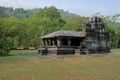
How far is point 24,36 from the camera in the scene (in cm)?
7562

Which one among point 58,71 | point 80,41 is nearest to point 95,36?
point 80,41

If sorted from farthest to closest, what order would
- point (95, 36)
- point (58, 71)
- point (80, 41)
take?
point (95, 36), point (80, 41), point (58, 71)

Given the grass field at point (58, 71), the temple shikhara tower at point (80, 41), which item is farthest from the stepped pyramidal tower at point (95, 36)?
the grass field at point (58, 71)

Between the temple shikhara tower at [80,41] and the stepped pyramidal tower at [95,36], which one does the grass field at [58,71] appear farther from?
the stepped pyramidal tower at [95,36]

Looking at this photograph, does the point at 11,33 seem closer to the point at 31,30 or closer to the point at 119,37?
the point at 31,30

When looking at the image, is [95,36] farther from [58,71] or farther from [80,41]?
[58,71]

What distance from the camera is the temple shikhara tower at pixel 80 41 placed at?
42.9 m

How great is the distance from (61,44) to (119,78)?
31.9m

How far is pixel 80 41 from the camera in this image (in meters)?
46.7

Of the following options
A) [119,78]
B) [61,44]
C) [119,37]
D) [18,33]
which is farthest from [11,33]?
[119,78]

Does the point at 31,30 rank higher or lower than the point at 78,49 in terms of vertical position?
higher

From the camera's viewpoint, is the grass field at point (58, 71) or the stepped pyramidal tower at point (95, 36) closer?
the grass field at point (58, 71)

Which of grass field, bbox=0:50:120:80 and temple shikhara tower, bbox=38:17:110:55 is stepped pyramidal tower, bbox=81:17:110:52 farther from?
grass field, bbox=0:50:120:80

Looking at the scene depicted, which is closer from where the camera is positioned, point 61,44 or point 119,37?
point 61,44
